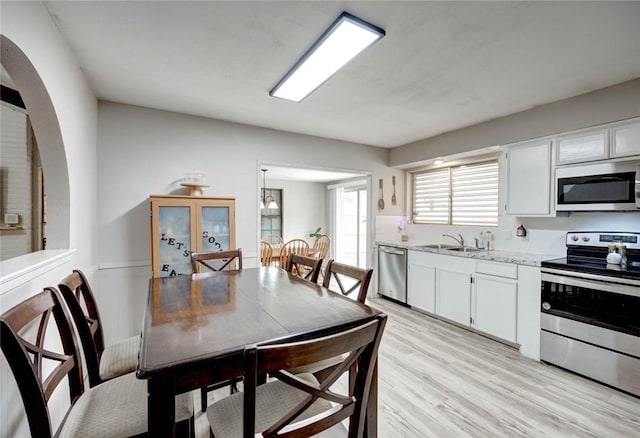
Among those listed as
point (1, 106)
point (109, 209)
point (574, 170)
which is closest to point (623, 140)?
point (574, 170)

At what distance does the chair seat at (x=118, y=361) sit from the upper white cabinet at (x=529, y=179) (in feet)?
11.8

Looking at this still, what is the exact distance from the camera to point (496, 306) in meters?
2.98

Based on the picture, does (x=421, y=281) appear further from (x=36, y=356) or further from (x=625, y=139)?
(x=36, y=356)

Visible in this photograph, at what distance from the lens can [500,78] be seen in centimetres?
234

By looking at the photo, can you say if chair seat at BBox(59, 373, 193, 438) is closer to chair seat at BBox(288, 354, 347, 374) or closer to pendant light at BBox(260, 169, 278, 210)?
chair seat at BBox(288, 354, 347, 374)

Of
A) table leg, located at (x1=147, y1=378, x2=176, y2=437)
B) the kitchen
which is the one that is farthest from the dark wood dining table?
the kitchen

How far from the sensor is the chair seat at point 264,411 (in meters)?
1.09

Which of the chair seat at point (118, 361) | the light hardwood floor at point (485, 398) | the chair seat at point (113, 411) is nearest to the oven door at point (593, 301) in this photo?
the light hardwood floor at point (485, 398)

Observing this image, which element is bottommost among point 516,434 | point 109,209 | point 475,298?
point 516,434

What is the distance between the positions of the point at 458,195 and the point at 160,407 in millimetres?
4115

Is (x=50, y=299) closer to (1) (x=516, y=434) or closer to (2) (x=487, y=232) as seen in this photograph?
(1) (x=516, y=434)

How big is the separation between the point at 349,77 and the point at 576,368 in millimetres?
3010

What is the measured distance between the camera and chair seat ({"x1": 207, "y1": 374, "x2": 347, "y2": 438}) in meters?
1.09

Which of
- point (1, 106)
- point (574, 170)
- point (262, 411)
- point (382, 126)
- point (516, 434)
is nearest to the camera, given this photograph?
point (262, 411)
